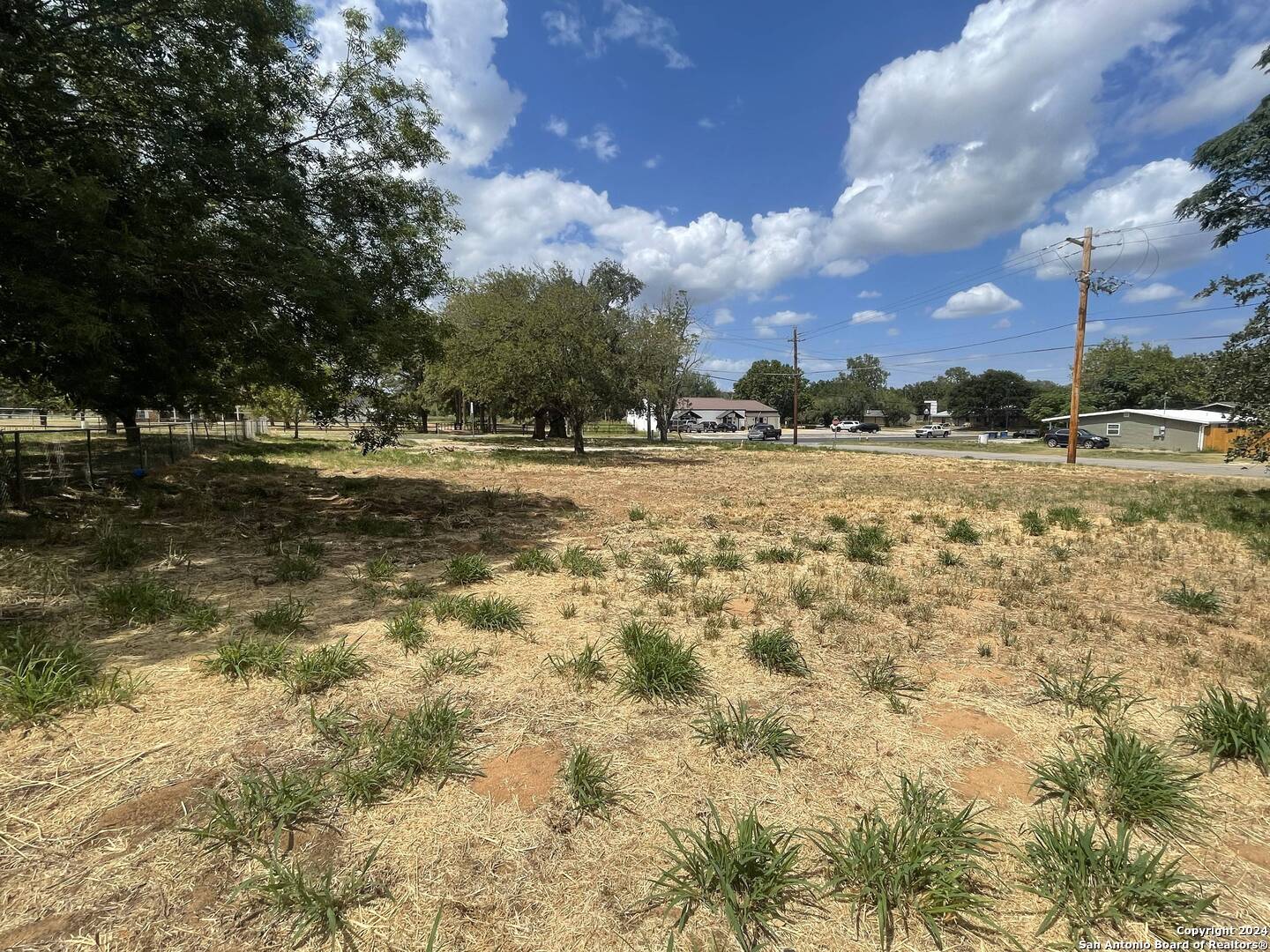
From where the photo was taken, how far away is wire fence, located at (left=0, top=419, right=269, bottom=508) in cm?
815

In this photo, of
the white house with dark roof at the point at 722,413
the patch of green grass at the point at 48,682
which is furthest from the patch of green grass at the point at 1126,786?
the white house with dark roof at the point at 722,413

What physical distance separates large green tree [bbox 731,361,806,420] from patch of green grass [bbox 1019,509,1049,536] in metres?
89.8

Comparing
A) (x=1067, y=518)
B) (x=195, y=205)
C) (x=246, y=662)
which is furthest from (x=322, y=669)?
(x=1067, y=518)

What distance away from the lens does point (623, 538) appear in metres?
8.33

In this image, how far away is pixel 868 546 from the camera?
747 cm

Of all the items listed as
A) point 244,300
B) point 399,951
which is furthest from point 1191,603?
point 244,300

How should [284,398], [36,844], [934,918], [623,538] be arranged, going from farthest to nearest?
[284,398] < [623,538] < [36,844] < [934,918]

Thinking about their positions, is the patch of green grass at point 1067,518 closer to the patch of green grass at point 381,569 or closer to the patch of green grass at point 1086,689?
the patch of green grass at point 1086,689

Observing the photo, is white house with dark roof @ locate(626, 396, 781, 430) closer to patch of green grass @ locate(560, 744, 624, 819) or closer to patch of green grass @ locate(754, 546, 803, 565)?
patch of green grass @ locate(754, 546, 803, 565)

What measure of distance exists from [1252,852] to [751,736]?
2.03 metres

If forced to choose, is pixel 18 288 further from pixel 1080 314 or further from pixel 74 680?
pixel 1080 314

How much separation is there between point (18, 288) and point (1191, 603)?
11.8 meters

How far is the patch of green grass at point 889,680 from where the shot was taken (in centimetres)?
353

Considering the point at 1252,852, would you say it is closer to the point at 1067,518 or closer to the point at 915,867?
the point at 915,867
